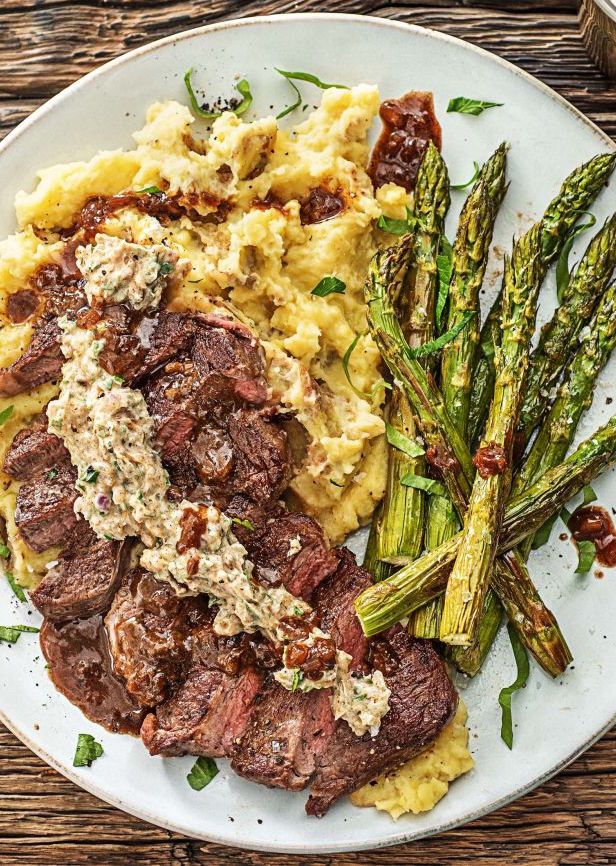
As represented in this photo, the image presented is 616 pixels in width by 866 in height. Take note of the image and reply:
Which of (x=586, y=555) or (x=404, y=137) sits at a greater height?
(x=404, y=137)

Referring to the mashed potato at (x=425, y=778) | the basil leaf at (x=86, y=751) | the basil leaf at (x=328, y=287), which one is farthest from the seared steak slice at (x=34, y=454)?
the mashed potato at (x=425, y=778)

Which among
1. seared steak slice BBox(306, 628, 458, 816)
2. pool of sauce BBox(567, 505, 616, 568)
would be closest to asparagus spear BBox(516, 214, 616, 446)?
pool of sauce BBox(567, 505, 616, 568)

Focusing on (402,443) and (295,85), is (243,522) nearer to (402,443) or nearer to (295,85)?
(402,443)

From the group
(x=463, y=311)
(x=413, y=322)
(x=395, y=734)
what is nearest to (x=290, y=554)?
(x=395, y=734)

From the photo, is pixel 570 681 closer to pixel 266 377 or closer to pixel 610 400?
pixel 610 400

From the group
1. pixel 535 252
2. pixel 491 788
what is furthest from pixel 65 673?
pixel 535 252

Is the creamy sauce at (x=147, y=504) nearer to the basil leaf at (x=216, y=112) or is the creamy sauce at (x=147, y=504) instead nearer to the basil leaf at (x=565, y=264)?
the basil leaf at (x=216, y=112)

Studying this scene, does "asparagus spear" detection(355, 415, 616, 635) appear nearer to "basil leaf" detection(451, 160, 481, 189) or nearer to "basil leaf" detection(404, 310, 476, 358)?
"basil leaf" detection(404, 310, 476, 358)

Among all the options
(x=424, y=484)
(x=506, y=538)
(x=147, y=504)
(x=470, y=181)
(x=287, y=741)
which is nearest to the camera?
(x=147, y=504)
